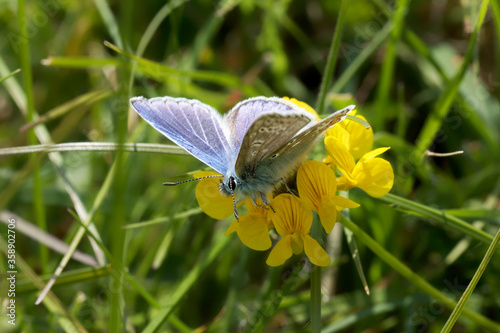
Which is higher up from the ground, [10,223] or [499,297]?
[10,223]

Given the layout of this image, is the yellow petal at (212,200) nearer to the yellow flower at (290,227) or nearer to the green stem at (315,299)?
the yellow flower at (290,227)

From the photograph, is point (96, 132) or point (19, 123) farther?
point (19, 123)

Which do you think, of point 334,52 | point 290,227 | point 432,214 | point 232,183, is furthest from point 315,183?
point 334,52

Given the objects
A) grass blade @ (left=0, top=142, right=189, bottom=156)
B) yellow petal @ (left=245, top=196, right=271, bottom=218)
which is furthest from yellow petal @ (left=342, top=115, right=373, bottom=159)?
grass blade @ (left=0, top=142, right=189, bottom=156)

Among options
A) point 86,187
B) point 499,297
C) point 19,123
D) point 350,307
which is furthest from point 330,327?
point 19,123

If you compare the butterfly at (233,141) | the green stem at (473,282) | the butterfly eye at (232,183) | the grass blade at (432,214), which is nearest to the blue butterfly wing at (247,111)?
the butterfly at (233,141)

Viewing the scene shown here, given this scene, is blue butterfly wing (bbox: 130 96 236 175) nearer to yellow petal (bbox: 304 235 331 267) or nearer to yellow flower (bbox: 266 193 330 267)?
yellow flower (bbox: 266 193 330 267)

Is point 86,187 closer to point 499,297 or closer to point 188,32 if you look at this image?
point 188,32
